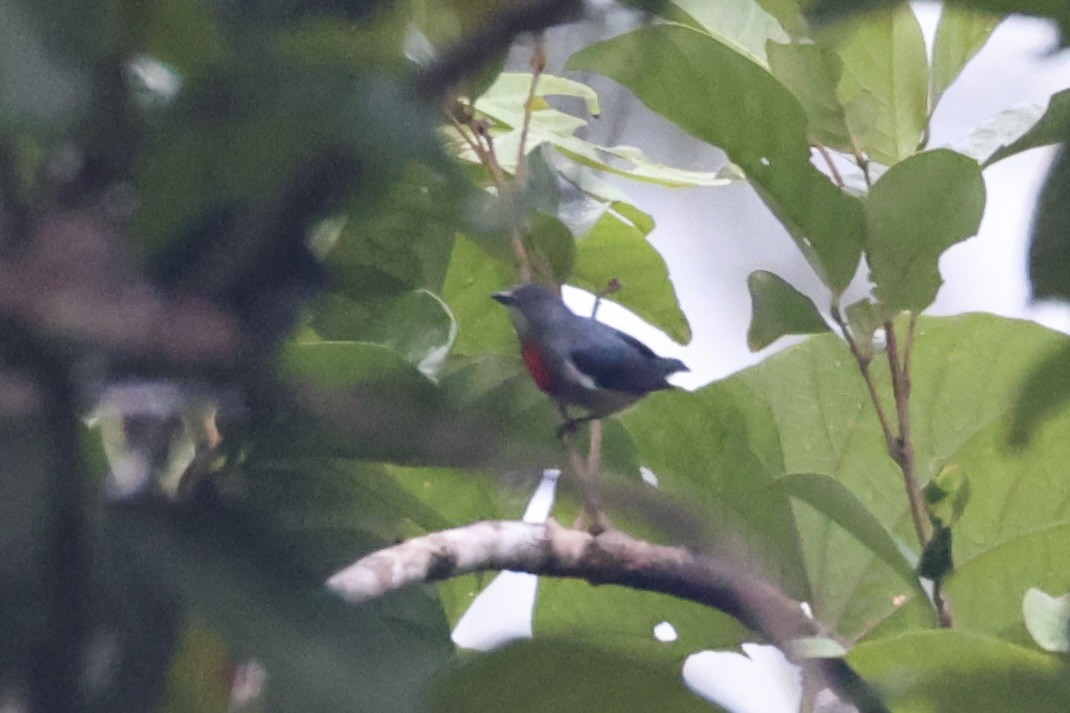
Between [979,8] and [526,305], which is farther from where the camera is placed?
[526,305]

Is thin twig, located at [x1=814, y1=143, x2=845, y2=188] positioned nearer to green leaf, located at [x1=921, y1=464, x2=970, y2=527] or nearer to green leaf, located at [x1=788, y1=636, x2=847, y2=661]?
green leaf, located at [x1=921, y1=464, x2=970, y2=527]

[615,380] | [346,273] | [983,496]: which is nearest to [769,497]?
[983,496]

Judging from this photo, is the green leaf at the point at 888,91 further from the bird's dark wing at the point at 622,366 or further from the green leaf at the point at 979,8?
the green leaf at the point at 979,8

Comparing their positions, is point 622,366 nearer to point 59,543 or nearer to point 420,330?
point 420,330

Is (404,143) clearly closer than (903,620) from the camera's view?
Yes

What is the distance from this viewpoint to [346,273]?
245 millimetres

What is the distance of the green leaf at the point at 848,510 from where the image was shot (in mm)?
851

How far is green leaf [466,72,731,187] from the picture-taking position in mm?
891

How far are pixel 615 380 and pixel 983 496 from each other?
61 cm

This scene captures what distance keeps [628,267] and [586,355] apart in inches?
19.1

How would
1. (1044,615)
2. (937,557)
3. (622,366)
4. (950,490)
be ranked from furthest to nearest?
(622,366)
(950,490)
(937,557)
(1044,615)

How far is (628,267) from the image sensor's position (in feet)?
3.99

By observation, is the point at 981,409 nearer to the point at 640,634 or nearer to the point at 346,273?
the point at 640,634

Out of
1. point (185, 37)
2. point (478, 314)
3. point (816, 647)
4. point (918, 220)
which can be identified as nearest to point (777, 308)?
point (918, 220)
